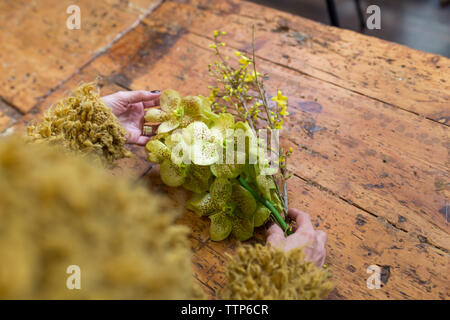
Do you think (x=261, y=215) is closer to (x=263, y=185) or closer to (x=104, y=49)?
(x=263, y=185)

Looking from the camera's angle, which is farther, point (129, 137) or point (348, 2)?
point (348, 2)

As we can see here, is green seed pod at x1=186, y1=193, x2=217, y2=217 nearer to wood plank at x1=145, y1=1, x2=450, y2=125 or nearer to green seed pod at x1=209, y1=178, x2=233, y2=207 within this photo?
green seed pod at x1=209, y1=178, x2=233, y2=207

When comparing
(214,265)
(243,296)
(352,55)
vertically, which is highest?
(352,55)

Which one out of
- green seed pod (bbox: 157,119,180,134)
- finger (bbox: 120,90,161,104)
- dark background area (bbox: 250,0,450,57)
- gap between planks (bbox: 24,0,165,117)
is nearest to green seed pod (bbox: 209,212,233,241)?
green seed pod (bbox: 157,119,180,134)

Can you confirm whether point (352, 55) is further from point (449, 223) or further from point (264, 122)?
point (449, 223)

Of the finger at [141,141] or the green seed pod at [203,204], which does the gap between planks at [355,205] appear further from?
the finger at [141,141]
